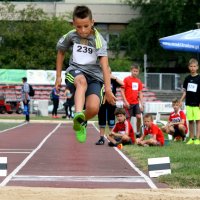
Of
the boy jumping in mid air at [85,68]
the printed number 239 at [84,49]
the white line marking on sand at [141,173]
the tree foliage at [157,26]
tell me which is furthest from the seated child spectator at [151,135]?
the tree foliage at [157,26]

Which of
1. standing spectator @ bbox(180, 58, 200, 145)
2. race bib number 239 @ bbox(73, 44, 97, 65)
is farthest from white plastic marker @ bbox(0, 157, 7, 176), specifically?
standing spectator @ bbox(180, 58, 200, 145)

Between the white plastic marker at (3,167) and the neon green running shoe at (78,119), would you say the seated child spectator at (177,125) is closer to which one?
the neon green running shoe at (78,119)

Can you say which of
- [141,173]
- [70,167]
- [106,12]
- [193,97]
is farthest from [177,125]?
[106,12]

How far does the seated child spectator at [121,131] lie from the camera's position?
1659 centimetres

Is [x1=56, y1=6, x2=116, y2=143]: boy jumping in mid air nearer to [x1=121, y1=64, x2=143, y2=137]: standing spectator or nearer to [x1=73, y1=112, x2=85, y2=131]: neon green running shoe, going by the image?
[x1=73, y1=112, x2=85, y2=131]: neon green running shoe

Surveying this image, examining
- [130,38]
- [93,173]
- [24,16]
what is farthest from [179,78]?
[93,173]

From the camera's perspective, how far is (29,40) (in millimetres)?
57938

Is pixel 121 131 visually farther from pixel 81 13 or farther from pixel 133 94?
pixel 81 13

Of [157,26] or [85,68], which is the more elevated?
[157,26]

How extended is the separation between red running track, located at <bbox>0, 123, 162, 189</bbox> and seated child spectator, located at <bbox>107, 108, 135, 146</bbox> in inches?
11.7

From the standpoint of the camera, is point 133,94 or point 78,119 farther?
point 133,94

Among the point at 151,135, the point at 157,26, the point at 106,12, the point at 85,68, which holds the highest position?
the point at 106,12

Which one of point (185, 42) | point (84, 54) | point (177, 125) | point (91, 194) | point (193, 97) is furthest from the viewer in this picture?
point (185, 42)

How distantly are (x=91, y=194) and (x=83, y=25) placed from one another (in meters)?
2.73
